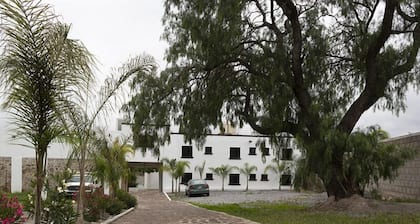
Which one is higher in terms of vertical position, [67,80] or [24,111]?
[67,80]

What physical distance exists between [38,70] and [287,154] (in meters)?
14.3

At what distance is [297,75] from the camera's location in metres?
18.7

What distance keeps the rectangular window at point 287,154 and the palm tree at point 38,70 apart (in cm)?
1324

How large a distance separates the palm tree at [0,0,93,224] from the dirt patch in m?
12.5

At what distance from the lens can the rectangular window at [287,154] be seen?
20.1 meters

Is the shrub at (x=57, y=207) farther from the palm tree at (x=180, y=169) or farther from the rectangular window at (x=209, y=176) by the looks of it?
the rectangular window at (x=209, y=176)

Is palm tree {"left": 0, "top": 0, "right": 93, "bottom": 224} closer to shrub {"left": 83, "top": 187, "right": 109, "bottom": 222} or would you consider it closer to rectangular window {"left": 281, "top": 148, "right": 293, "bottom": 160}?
shrub {"left": 83, "top": 187, "right": 109, "bottom": 222}

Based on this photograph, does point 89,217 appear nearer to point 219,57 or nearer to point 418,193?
point 219,57

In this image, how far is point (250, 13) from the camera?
1880cm

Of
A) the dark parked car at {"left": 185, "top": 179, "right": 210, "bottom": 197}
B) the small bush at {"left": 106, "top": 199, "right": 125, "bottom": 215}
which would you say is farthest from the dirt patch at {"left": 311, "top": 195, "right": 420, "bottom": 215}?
the dark parked car at {"left": 185, "top": 179, "right": 210, "bottom": 197}

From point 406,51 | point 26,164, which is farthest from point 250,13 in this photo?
point 26,164

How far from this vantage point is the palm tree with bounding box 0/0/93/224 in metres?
7.02

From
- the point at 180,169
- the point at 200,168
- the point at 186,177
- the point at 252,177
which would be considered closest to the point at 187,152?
the point at 200,168

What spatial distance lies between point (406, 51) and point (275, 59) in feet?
16.3
